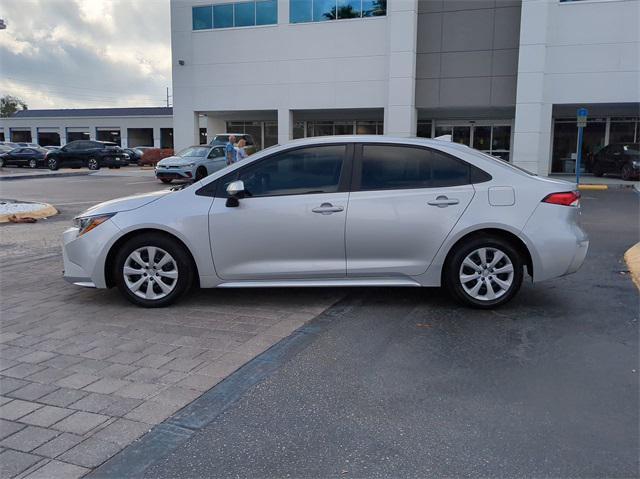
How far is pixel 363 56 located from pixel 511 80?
7132 millimetres

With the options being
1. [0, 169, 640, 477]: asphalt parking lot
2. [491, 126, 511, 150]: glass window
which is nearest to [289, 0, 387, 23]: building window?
[491, 126, 511, 150]: glass window

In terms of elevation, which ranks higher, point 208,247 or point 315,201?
point 315,201

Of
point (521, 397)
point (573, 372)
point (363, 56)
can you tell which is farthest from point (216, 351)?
point (363, 56)

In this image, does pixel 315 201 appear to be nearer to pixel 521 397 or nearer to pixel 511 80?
pixel 521 397

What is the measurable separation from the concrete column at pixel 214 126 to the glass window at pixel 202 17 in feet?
20.3

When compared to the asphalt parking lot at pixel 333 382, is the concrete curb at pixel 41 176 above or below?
above

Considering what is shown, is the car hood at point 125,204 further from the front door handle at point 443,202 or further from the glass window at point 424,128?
the glass window at point 424,128

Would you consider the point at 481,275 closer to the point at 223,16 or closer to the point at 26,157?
the point at 223,16

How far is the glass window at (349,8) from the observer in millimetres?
27406

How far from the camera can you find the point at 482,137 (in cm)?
3077

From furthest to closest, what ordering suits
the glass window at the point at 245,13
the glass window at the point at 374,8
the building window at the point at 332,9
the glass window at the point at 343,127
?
the glass window at the point at 343,127 < the glass window at the point at 245,13 < the building window at the point at 332,9 < the glass window at the point at 374,8

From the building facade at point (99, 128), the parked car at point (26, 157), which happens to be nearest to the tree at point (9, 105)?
the building facade at point (99, 128)

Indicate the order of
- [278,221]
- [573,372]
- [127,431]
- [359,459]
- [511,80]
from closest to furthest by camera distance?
1. [359,459]
2. [127,431]
3. [573,372]
4. [278,221]
5. [511,80]

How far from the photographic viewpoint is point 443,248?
5.45m
